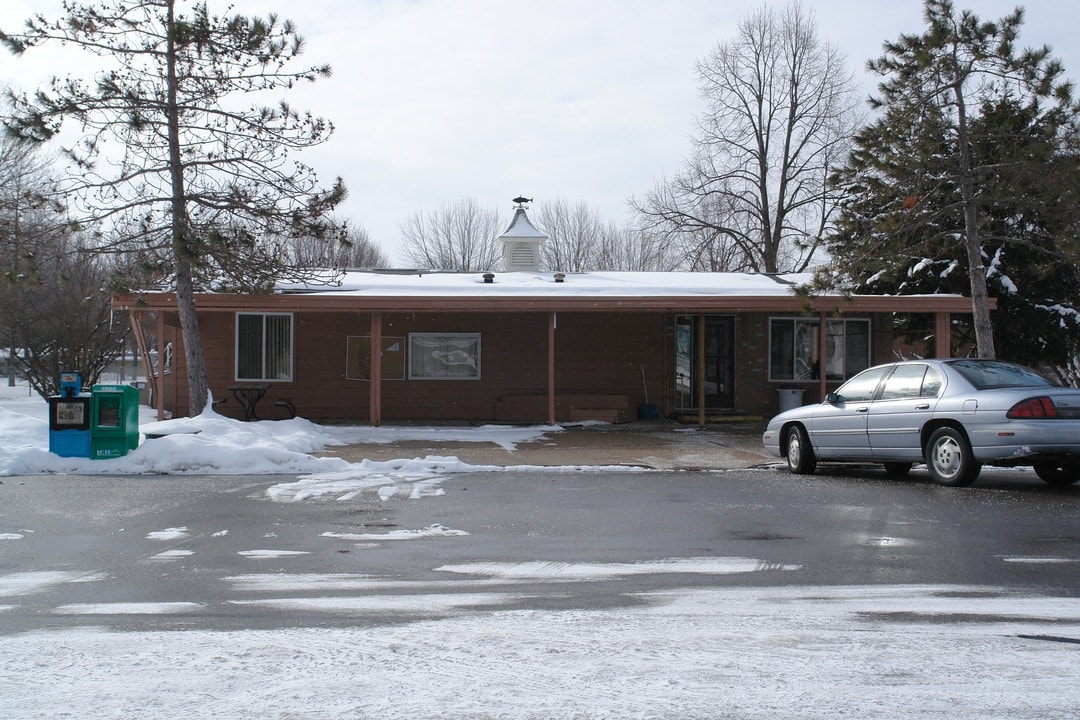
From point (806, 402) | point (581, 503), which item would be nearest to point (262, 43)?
point (581, 503)

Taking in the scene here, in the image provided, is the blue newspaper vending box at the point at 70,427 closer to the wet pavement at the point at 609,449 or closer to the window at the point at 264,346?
the wet pavement at the point at 609,449

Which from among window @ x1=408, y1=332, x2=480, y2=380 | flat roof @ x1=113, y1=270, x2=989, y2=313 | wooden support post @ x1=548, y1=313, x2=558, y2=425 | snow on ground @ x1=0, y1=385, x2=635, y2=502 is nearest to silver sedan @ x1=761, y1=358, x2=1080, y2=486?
snow on ground @ x1=0, y1=385, x2=635, y2=502

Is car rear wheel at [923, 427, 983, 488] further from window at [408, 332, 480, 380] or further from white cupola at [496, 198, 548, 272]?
white cupola at [496, 198, 548, 272]

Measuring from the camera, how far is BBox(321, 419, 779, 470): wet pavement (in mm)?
12492

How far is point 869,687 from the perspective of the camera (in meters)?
3.96

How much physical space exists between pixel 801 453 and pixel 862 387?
1.13 meters

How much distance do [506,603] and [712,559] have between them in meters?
1.86

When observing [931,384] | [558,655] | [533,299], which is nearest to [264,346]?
[533,299]

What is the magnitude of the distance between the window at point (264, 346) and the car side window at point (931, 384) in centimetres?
1236

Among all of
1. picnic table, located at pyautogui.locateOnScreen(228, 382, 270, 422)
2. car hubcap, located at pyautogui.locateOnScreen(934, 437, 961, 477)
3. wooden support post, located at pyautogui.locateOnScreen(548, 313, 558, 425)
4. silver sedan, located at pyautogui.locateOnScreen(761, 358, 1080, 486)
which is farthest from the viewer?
picnic table, located at pyautogui.locateOnScreen(228, 382, 270, 422)

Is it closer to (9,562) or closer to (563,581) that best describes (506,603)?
(563,581)

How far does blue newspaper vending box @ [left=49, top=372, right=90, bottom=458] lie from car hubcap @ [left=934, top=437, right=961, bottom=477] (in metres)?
10.1

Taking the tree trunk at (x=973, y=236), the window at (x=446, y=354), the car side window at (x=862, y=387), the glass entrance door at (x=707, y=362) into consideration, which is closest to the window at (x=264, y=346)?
the window at (x=446, y=354)

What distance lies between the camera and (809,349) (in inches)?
774
